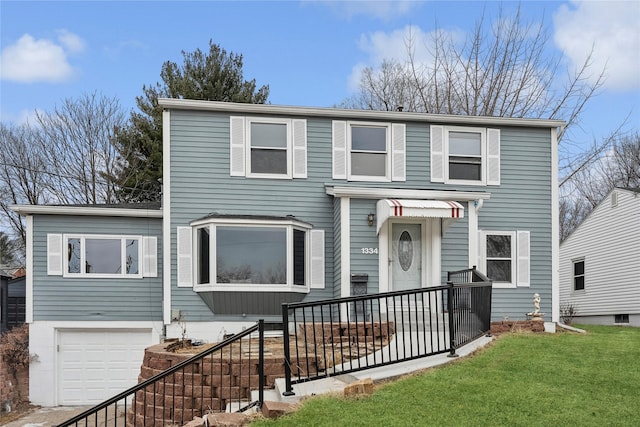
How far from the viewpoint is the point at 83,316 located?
13688mm

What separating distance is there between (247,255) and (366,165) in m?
3.36

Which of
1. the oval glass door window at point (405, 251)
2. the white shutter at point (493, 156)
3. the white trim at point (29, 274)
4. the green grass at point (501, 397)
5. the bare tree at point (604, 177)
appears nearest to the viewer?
the green grass at point (501, 397)

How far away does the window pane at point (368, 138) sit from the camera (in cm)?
1375

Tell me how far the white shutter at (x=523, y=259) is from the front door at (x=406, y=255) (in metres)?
2.45

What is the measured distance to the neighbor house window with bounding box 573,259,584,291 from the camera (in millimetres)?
21606

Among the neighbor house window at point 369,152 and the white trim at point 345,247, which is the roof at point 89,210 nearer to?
the white trim at point 345,247

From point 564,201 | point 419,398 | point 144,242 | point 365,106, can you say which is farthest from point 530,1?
point 419,398

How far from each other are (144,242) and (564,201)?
26.1 meters

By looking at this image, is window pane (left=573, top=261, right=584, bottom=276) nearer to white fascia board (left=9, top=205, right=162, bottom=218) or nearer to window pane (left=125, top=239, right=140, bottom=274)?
white fascia board (left=9, top=205, right=162, bottom=218)

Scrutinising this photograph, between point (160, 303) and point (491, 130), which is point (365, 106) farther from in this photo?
point (160, 303)

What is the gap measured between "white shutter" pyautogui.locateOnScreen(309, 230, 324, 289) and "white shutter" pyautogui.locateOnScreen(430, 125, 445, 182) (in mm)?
2927

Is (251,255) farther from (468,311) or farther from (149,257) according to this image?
(468,311)

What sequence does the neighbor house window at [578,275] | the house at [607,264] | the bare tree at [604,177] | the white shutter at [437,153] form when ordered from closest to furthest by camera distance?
the white shutter at [437,153], the house at [607,264], the neighbor house window at [578,275], the bare tree at [604,177]

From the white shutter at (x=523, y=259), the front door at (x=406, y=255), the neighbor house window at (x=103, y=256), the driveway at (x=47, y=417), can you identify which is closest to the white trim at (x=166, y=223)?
the neighbor house window at (x=103, y=256)
